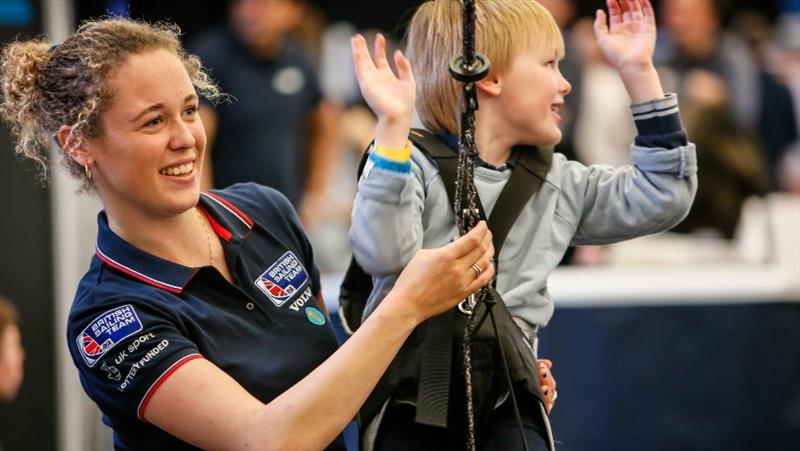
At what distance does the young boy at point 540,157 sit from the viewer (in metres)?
2.32

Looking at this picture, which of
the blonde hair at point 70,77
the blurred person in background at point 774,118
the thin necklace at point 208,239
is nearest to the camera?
the blonde hair at point 70,77

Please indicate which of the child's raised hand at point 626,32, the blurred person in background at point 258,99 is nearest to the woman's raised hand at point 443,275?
the child's raised hand at point 626,32

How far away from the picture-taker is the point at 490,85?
95.1 inches

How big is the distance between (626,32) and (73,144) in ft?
3.45

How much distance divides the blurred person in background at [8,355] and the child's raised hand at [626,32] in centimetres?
285

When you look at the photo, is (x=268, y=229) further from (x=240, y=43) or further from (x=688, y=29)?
(x=688, y=29)

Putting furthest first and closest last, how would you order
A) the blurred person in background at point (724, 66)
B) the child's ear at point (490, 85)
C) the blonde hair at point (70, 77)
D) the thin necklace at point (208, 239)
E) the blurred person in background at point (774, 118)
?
the blurred person in background at point (774, 118)
the blurred person in background at point (724, 66)
the child's ear at point (490, 85)
the thin necklace at point (208, 239)
the blonde hair at point (70, 77)

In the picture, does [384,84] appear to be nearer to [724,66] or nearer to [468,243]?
[468,243]

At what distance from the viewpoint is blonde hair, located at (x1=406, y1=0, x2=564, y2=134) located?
2395 millimetres

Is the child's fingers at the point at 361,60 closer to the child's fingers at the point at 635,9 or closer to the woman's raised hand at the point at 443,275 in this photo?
the woman's raised hand at the point at 443,275

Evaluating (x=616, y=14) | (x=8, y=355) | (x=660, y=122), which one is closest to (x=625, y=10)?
(x=616, y=14)

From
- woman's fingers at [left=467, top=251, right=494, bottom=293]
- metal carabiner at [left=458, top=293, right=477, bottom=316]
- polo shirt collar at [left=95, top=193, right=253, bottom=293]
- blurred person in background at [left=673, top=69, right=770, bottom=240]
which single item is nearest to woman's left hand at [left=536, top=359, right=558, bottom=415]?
metal carabiner at [left=458, top=293, right=477, bottom=316]

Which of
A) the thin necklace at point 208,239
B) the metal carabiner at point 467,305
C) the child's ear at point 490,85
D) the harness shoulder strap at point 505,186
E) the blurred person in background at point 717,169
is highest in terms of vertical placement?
the child's ear at point 490,85

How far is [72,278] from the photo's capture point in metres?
5.39
